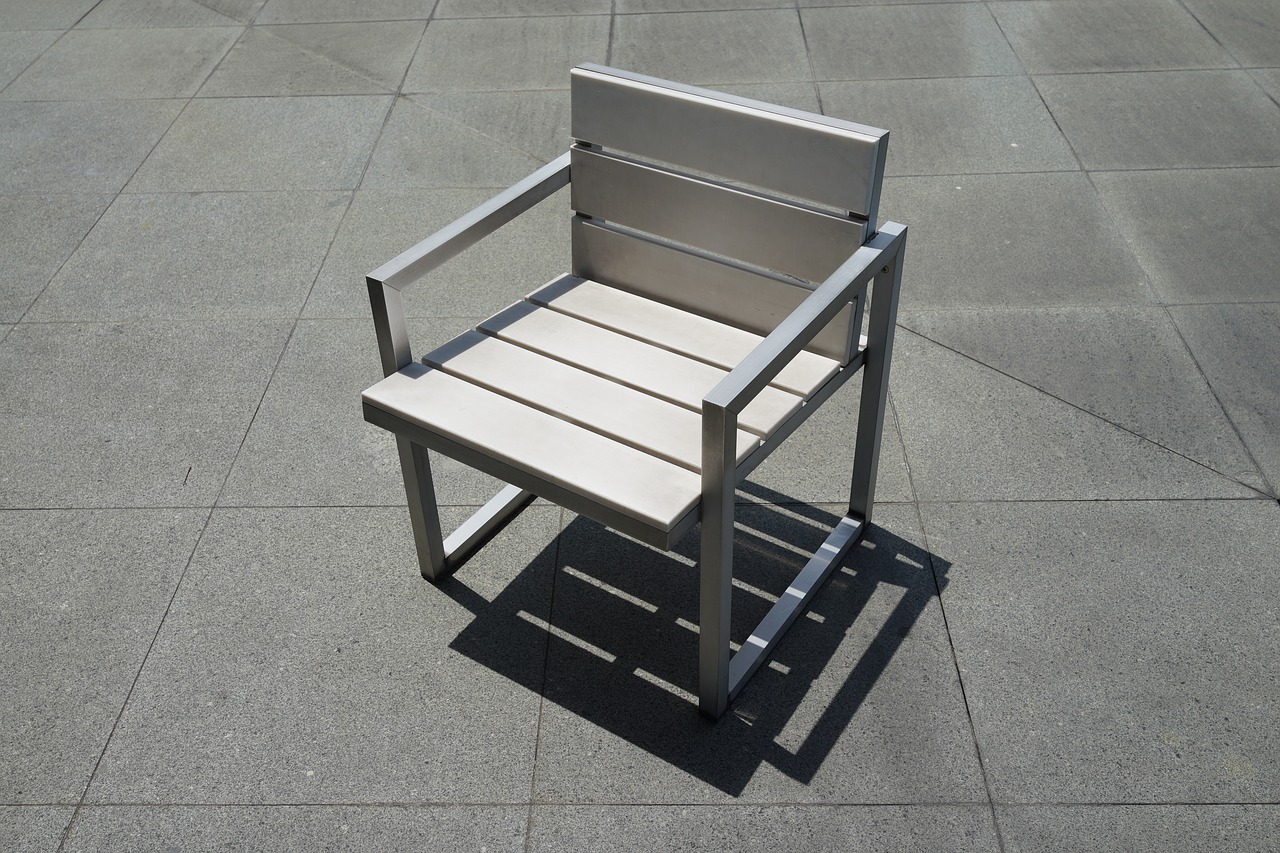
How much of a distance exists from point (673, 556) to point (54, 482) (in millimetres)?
1952

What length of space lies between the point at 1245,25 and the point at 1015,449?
13.4 ft

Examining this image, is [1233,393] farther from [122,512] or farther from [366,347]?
[122,512]

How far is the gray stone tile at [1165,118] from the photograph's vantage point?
5.13 metres

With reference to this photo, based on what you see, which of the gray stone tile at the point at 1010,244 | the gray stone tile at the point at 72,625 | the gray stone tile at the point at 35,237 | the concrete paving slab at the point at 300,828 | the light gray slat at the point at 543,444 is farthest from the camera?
the gray stone tile at the point at 35,237

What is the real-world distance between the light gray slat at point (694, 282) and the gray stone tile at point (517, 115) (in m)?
2.12

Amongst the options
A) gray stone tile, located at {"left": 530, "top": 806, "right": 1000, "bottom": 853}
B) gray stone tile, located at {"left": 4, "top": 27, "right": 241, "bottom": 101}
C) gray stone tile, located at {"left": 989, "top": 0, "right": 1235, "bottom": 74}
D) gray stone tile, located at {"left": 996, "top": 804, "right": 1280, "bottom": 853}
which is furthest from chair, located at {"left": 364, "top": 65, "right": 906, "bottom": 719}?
gray stone tile, located at {"left": 4, "top": 27, "right": 241, "bottom": 101}

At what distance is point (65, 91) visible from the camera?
19.7 feet

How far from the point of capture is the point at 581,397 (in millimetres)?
2766

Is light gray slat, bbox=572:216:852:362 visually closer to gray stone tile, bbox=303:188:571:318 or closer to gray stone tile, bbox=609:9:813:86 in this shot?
gray stone tile, bbox=303:188:571:318

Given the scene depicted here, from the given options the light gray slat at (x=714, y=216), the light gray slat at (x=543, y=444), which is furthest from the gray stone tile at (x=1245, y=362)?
the light gray slat at (x=543, y=444)

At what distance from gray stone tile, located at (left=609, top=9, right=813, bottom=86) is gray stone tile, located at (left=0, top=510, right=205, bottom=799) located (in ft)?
11.9

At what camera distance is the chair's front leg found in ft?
7.69

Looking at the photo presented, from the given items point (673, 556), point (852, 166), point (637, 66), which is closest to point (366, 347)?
point (673, 556)

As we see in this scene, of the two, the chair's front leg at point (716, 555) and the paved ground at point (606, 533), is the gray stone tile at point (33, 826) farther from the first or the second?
the chair's front leg at point (716, 555)
